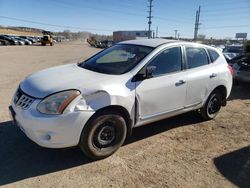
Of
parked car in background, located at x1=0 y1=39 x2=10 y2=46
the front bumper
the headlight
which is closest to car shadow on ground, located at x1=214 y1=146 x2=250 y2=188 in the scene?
the front bumper

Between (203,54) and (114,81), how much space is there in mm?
2332

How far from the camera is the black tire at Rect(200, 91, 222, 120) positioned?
505cm

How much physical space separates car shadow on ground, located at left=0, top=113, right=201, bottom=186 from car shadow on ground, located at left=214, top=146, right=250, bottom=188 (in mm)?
1326

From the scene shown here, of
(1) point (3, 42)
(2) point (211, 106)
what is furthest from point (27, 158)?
(1) point (3, 42)

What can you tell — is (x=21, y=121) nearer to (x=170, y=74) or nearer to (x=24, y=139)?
(x=24, y=139)

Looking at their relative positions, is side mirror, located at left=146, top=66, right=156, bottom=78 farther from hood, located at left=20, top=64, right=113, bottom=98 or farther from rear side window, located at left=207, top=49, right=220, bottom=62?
rear side window, located at left=207, top=49, right=220, bottom=62

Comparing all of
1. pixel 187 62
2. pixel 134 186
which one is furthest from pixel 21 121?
pixel 187 62

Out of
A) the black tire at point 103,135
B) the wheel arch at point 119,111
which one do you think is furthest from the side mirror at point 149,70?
the black tire at point 103,135

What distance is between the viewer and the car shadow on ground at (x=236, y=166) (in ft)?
10.6

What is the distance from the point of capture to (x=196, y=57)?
187 inches

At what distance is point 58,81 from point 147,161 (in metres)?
1.73

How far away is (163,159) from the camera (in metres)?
3.64

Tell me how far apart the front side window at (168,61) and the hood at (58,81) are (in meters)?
0.85

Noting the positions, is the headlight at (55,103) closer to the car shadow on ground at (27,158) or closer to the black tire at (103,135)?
the black tire at (103,135)
